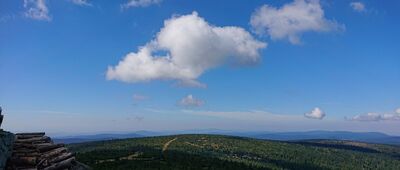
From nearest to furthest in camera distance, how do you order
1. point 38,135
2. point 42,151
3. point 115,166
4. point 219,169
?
point 42,151 < point 38,135 < point 115,166 < point 219,169

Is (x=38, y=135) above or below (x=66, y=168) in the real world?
above

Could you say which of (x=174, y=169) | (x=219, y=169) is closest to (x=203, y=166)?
(x=219, y=169)

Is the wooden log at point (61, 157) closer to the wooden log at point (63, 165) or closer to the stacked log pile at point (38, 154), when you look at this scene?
the stacked log pile at point (38, 154)

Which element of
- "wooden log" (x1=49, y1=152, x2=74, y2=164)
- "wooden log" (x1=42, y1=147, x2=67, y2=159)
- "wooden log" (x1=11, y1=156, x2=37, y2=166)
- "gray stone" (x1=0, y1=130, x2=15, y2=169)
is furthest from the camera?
"wooden log" (x1=49, y1=152, x2=74, y2=164)

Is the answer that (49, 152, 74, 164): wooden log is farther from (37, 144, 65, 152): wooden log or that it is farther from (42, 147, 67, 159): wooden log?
(37, 144, 65, 152): wooden log

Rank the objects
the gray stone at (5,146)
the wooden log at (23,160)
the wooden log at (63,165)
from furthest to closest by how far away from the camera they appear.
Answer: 1. the wooden log at (63,165)
2. the wooden log at (23,160)
3. the gray stone at (5,146)

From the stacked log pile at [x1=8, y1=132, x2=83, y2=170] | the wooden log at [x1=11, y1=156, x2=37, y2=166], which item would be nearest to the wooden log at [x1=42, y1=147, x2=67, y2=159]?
the stacked log pile at [x1=8, y1=132, x2=83, y2=170]

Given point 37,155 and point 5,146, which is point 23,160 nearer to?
Answer: point 37,155

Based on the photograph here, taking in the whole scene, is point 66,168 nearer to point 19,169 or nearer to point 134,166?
point 19,169

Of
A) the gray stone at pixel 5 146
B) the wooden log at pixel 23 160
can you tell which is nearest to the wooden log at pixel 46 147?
the wooden log at pixel 23 160
